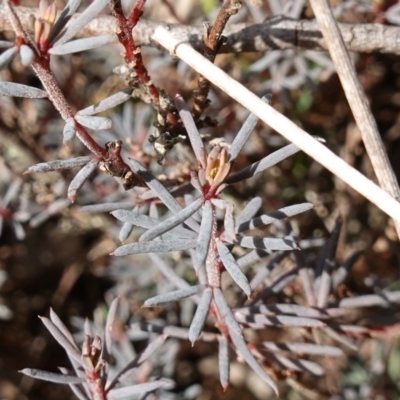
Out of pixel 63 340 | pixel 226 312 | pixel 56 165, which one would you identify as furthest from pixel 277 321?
pixel 56 165

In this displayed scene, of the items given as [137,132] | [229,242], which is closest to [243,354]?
[229,242]

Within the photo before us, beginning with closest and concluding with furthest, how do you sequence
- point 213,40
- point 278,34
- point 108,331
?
1. point 213,40
2. point 108,331
3. point 278,34

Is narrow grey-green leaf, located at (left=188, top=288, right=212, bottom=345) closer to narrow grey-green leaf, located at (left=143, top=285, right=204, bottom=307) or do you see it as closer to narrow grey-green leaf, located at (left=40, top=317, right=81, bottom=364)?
narrow grey-green leaf, located at (left=143, top=285, right=204, bottom=307)

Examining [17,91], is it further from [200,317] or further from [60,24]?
[200,317]

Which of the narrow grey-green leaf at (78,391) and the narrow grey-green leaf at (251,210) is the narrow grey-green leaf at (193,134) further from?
the narrow grey-green leaf at (78,391)

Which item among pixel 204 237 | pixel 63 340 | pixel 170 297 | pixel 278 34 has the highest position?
pixel 278 34

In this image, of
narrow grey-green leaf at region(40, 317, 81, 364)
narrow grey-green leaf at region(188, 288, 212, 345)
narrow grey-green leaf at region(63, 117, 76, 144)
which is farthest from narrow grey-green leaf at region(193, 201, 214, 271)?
narrow grey-green leaf at region(40, 317, 81, 364)
